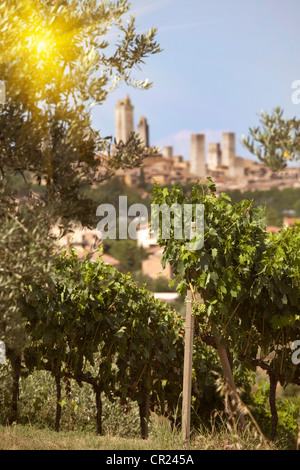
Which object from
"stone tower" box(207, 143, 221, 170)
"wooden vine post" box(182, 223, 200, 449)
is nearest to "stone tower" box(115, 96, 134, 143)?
"stone tower" box(207, 143, 221, 170)

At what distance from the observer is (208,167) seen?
5679 inches

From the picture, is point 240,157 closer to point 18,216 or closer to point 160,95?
point 160,95

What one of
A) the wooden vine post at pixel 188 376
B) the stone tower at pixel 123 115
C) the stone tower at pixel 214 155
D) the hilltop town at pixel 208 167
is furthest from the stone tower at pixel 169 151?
the wooden vine post at pixel 188 376

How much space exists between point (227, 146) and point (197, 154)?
15527mm

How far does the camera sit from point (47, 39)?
17.6 feet

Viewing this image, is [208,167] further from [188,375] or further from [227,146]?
[188,375]

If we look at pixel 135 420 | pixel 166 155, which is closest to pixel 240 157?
pixel 166 155

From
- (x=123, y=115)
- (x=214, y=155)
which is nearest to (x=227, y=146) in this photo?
(x=214, y=155)

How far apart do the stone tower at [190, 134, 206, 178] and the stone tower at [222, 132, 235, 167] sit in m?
10.3

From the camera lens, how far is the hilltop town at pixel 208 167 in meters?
119

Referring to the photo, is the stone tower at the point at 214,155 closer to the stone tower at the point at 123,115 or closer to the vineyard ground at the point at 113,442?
the stone tower at the point at 123,115
